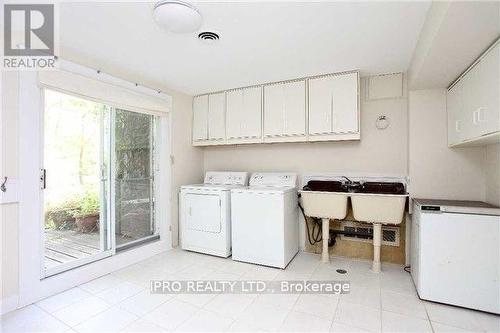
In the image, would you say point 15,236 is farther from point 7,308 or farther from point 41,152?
point 41,152

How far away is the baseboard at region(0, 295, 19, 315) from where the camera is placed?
1.98m

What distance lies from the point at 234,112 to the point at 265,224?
165 centimetres

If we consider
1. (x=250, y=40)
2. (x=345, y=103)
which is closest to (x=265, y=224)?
(x=345, y=103)

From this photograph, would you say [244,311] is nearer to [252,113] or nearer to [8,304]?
[8,304]

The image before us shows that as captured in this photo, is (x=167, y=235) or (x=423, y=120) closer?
(x=423, y=120)

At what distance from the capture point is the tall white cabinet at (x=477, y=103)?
5.48 ft

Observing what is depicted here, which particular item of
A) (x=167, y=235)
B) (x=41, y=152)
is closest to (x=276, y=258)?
(x=167, y=235)

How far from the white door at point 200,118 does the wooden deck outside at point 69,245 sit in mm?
1955

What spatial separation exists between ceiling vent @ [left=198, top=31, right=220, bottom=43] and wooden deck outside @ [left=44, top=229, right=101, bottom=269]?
264 cm

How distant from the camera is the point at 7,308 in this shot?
201cm

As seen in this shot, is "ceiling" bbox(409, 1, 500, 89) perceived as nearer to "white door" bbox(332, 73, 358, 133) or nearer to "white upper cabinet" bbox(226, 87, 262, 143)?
"white door" bbox(332, 73, 358, 133)

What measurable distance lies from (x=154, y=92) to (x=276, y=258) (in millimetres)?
2625

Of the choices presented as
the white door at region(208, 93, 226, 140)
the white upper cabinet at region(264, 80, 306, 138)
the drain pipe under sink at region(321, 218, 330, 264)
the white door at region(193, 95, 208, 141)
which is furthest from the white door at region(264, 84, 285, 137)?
the drain pipe under sink at region(321, 218, 330, 264)

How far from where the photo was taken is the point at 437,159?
A: 2.68 meters
